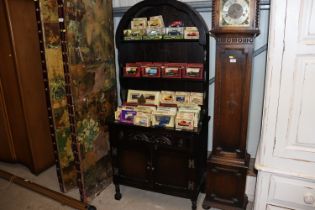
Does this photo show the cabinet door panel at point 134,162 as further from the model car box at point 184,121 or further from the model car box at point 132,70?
the model car box at point 132,70

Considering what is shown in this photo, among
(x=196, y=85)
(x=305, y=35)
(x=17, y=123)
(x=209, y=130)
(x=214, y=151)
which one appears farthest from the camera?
(x=17, y=123)

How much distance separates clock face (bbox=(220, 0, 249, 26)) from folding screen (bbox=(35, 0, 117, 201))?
3.66 feet

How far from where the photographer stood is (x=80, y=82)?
2107 millimetres

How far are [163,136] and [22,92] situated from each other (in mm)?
1551

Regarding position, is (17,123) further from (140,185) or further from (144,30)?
(144,30)

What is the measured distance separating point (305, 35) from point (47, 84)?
195 centimetres

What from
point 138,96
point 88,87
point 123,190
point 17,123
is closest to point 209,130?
point 138,96

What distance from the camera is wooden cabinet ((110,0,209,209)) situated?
203cm

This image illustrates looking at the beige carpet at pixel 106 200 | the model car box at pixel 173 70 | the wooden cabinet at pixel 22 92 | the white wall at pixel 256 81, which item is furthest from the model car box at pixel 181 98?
the wooden cabinet at pixel 22 92

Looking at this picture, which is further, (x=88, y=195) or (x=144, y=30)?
(x=88, y=195)

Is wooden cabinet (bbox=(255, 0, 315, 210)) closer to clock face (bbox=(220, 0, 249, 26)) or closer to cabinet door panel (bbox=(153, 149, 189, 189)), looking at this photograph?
clock face (bbox=(220, 0, 249, 26))

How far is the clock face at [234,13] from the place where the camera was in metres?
1.73

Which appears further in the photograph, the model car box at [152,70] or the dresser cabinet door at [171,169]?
the model car box at [152,70]

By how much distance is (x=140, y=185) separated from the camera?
226cm
